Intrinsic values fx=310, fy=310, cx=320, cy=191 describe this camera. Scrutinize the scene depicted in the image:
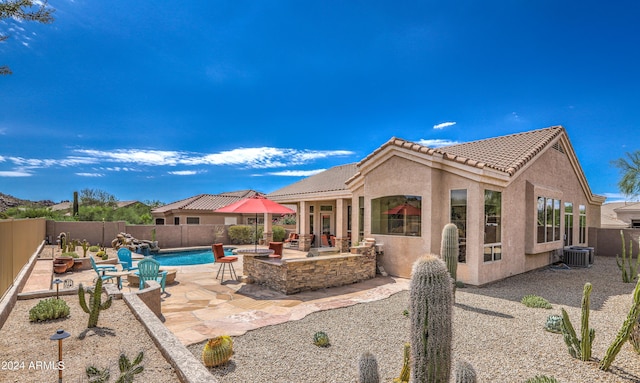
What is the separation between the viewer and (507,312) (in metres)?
8.12

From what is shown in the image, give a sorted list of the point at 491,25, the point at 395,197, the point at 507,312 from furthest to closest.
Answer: the point at 491,25, the point at 395,197, the point at 507,312

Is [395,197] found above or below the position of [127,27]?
below

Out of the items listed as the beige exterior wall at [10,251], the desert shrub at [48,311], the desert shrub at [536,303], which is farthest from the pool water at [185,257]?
the desert shrub at [536,303]

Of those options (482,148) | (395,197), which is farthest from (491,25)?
(395,197)

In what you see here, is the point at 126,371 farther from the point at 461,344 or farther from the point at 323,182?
the point at 323,182

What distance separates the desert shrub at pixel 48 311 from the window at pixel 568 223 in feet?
68.3

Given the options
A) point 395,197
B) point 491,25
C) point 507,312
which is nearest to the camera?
point 507,312

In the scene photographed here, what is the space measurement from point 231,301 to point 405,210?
7086mm

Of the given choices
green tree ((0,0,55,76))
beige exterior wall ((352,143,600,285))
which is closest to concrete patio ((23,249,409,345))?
beige exterior wall ((352,143,600,285))

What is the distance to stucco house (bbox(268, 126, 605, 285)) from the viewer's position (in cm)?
1090

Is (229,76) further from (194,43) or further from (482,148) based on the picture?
(482,148)

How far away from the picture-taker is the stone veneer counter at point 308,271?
9961 mm

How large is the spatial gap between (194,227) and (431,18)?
23.2m

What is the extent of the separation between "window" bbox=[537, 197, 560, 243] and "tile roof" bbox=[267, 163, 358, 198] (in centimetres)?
1014
